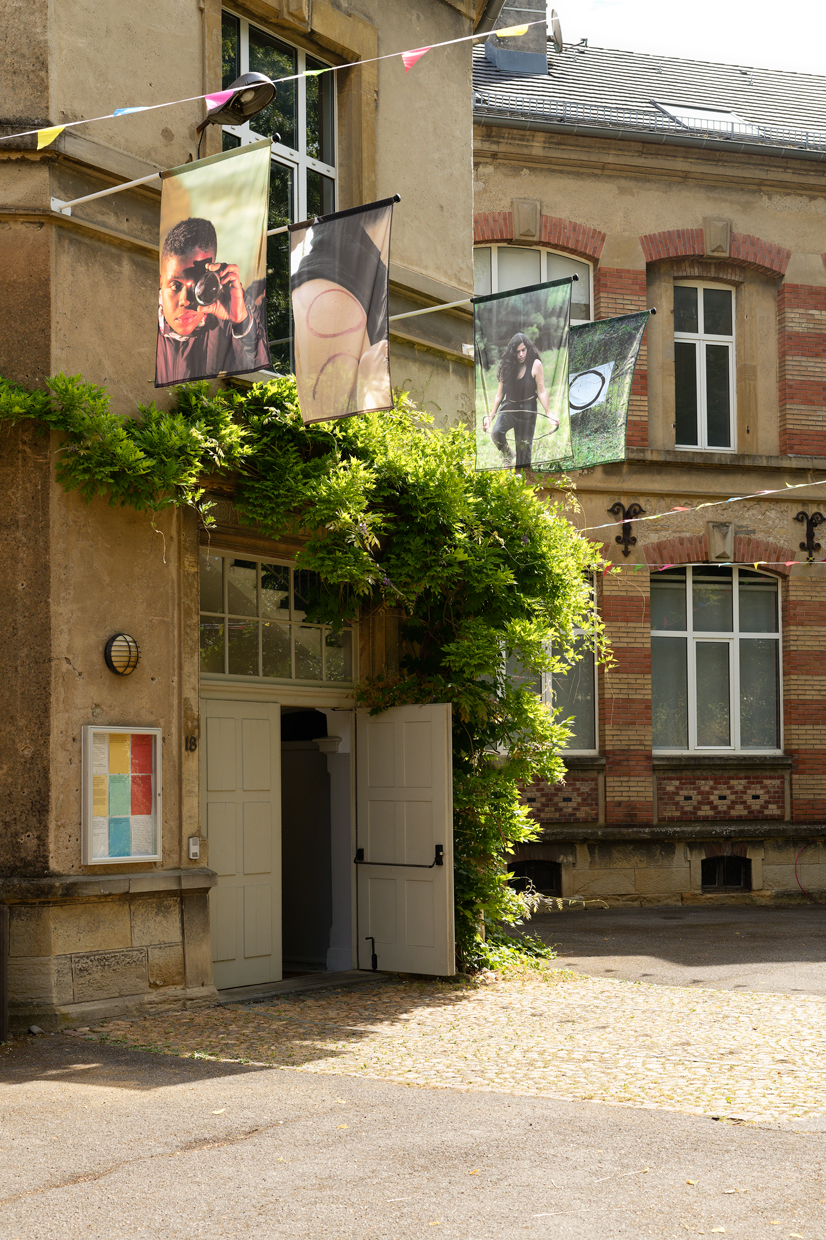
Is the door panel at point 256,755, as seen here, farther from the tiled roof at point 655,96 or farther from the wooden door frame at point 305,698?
the tiled roof at point 655,96

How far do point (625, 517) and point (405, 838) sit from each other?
26.3 ft

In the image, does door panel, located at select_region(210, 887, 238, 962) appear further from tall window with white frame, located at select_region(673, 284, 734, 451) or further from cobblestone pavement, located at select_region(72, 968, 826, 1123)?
tall window with white frame, located at select_region(673, 284, 734, 451)

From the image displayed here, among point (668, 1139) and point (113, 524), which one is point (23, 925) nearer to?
point (113, 524)

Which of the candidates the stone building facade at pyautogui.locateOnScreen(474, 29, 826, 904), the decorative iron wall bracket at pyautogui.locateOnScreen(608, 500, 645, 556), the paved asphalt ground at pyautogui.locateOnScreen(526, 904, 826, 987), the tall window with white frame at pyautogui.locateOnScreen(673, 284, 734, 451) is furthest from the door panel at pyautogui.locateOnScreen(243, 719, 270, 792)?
the tall window with white frame at pyautogui.locateOnScreen(673, 284, 734, 451)

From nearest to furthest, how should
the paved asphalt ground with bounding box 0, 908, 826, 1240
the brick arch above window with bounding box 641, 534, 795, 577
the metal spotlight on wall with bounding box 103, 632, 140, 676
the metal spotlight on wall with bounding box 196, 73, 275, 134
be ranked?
the paved asphalt ground with bounding box 0, 908, 826, 1240, the metal spotlight on wall with bounding box 196, 73, 275, 134, the metal spotlight on wall with bounding box 103, 632, 140, 676, the brick arch above window with bounding box 641, 534, 795, 577

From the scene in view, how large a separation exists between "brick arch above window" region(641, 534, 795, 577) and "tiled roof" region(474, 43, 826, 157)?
5.27 m

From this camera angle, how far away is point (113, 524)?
8.46m

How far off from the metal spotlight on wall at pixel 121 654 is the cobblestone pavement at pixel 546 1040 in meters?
2.16

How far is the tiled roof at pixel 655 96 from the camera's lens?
56.6 ft

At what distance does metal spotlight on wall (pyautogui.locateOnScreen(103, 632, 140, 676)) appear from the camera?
8.31 meters

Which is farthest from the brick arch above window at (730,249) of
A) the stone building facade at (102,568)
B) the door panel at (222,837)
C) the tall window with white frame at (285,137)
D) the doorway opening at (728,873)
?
the door panel at (222,837)

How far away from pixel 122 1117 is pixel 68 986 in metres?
2.29

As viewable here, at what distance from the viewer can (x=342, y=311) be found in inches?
311

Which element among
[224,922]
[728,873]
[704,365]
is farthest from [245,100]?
[728,873]
